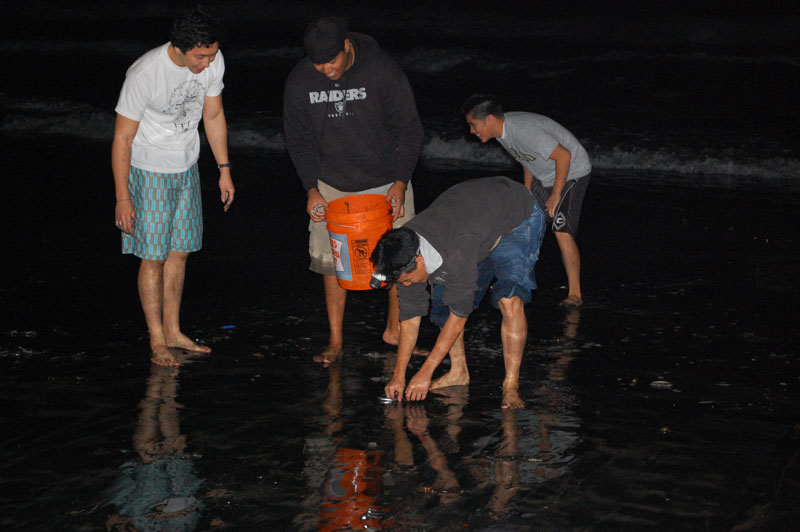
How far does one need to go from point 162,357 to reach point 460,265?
6.74ft

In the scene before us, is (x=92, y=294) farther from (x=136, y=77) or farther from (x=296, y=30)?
(x=296, y=30)

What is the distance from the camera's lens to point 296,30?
40.9 metres

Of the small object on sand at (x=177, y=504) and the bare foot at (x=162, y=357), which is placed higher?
the bare foot at (x=162, y=357)

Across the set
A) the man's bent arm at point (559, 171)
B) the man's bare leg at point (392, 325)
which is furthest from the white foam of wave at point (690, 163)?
the man's bare leg at point (392, 325)

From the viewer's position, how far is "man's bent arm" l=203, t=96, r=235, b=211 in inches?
201

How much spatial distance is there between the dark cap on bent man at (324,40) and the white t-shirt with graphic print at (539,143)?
1.85 metres

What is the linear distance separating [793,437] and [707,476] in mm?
689

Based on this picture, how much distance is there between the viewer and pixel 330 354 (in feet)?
17.6

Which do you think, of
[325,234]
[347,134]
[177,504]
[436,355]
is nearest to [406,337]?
[436,355]

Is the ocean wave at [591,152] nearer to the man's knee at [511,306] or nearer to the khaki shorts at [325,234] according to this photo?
the khaki shorts at [325,234]

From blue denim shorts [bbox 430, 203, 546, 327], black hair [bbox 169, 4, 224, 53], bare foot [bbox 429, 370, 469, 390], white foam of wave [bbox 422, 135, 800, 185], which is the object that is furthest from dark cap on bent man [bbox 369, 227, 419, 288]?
white foam of wave [bbox 422, 135, 800, 185]

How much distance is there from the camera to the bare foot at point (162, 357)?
514 centimetres

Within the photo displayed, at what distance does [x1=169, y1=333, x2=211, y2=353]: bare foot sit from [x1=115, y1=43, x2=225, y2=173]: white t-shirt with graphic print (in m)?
1.08

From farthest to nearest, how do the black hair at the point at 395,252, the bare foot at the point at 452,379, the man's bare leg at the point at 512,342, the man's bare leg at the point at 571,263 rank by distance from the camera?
the man's bare leg at the point at 571,263 → the bare foot at the point at 452,379 → the man's bare leg at the point at 512,342 → the black hair at the point at 395,252
